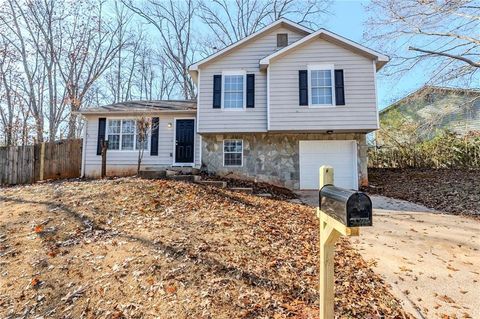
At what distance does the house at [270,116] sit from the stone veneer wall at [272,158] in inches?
1.6

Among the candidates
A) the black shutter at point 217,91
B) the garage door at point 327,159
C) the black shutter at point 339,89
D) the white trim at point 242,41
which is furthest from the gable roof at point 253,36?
A: the garage door at point 327,159

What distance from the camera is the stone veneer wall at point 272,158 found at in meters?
11.2

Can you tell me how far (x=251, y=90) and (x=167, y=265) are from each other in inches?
339

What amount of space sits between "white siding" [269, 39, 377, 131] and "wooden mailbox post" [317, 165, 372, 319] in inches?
335

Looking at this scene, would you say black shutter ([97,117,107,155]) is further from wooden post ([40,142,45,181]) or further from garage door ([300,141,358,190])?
garage door ([300,141,358,190])

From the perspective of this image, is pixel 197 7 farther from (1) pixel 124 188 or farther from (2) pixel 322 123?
(1) pixel 124 188

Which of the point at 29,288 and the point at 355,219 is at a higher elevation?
the point at 355,219

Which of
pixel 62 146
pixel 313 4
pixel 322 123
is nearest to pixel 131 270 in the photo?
pixel 322 123

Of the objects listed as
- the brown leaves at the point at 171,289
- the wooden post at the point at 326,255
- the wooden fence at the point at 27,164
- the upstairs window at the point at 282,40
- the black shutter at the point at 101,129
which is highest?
the upstairs window at the point at 282,40

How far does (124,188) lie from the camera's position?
719 cm

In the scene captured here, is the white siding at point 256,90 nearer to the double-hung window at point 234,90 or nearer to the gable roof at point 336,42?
the double-hung window at point 234,90

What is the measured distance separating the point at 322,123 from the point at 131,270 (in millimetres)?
8555

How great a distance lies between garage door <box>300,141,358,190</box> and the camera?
1114 centimetres

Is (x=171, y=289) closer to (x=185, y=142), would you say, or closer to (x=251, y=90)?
(x=251, y=90)
